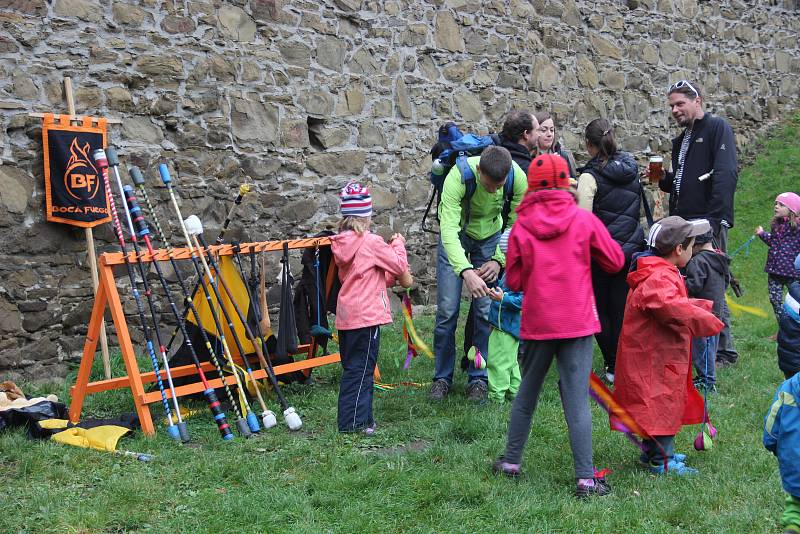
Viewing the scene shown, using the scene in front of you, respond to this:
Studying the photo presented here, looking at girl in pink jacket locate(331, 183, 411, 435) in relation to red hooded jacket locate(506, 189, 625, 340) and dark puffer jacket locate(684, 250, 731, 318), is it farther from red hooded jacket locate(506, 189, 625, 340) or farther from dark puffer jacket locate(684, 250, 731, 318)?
dark puffer jacket locate(684, 250, 731, 318)

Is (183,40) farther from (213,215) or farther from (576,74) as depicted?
(576,74)

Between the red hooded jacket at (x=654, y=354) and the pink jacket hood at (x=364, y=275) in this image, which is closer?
the red hooded jacket at (x=654, y=354)

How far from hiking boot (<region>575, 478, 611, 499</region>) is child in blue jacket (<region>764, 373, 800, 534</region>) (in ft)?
3.86

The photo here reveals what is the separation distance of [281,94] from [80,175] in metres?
2.02

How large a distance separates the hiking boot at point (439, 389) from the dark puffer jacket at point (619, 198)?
153 centimetres

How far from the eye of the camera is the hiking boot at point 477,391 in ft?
18.5

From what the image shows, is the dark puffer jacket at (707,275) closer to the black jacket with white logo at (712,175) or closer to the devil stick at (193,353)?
the black jacket with white logo at (712,175)

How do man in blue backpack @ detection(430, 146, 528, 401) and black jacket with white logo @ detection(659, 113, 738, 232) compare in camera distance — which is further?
black jacket with white logo @ detection(659, 113, 738, 232)

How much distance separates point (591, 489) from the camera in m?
4.03

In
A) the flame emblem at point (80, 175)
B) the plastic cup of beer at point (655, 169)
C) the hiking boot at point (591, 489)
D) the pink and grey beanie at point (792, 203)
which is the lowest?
the hiking boot at point (591, 489)

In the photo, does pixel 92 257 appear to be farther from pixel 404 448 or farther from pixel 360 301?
pixel 404 448

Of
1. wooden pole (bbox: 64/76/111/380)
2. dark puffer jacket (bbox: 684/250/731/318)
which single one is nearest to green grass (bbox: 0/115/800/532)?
wooden pole (bbox: 64/76/111/380)

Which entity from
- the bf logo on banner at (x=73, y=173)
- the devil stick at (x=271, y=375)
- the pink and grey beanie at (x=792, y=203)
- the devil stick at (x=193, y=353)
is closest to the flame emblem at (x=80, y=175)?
the bf logo on banner at (x=73, y=173)

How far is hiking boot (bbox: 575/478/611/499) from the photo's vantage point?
13.1 ft
